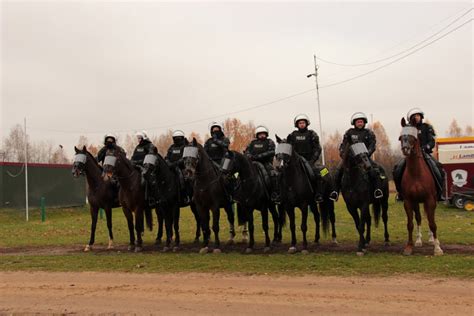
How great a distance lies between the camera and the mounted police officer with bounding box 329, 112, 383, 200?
36.7ft

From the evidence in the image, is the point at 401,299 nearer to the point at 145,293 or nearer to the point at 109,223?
the point at 145,293

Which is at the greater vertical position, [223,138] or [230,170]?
[223,138]

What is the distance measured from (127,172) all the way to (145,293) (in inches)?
229

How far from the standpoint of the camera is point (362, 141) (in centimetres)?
1161

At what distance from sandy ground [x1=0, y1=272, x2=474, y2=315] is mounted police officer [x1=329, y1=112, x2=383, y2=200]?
11.2ft

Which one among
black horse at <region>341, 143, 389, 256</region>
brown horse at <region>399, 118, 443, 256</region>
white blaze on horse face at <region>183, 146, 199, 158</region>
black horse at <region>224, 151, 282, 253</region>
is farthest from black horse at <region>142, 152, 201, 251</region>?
brown horse at <region>399, 118, 443, 256</region>

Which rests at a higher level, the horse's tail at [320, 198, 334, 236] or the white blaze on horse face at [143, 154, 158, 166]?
the white blaze on horse face at [143, 154, 158, 166]

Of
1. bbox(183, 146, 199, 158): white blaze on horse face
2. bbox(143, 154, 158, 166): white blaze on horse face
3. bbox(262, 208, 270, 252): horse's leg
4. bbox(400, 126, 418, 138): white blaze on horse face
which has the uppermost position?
bbox(400, 126, 418, 138): white blaze on horse face

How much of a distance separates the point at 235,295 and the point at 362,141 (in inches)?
236

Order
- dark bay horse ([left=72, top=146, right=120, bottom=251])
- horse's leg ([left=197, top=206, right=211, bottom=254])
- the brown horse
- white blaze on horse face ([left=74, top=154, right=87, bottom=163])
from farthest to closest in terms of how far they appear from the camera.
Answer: dark bay horse ([left=72, top=146, right=120, bottom=251]), white blaze on horse face ([left=74, top=154, right=87, bottom=163]), horse's leg ([left=197, top=206, right=211, bottom=254]), the brown horse

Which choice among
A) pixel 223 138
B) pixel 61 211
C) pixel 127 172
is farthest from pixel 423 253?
pixel 61 211

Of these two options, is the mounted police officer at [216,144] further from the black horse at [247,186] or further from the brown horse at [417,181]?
the brown horse at [417,181]

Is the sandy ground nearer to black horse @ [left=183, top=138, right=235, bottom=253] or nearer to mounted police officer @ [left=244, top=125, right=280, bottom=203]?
black horse @ [left=183, top=138, right=235, bottom=253]

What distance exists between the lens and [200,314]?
663cm
